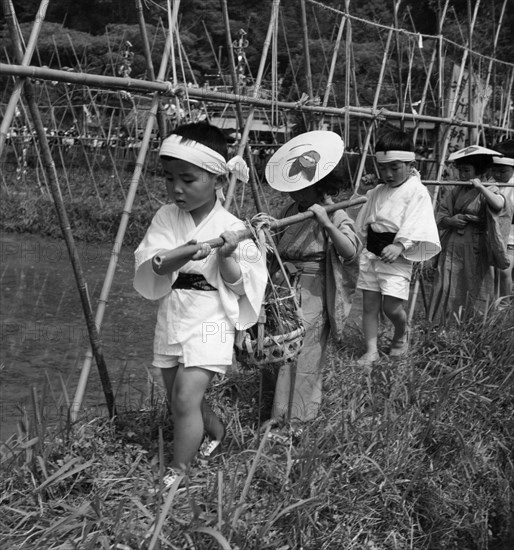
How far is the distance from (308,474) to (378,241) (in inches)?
78.6

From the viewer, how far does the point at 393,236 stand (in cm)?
447

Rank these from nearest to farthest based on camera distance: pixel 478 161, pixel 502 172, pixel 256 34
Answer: pixel 478 161
pixel 502 172
pixel 256 34

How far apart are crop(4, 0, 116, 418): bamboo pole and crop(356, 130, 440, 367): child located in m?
1.64

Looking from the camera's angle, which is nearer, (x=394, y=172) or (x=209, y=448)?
(x=209, y=448)

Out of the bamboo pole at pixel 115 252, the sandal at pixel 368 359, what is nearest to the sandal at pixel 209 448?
the bamboo pole at pixel 115 252

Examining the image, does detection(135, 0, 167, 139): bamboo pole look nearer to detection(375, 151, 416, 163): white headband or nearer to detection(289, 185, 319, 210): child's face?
detection(289, 185, 319, 210): child's face

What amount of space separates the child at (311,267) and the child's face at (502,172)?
271cm

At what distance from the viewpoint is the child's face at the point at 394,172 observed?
439 cm

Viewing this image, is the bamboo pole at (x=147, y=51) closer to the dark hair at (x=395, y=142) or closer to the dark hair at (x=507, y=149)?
the dark hair at (x=395, y=142)

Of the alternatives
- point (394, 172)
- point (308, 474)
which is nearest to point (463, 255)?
point (394, 172)

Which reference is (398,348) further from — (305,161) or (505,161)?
(505,161)

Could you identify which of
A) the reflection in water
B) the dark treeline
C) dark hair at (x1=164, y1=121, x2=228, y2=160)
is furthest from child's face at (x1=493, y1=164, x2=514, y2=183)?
the dark treeline

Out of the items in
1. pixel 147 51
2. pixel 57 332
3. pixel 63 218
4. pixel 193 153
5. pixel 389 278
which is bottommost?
pixel 57 332

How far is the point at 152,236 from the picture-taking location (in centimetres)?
285
